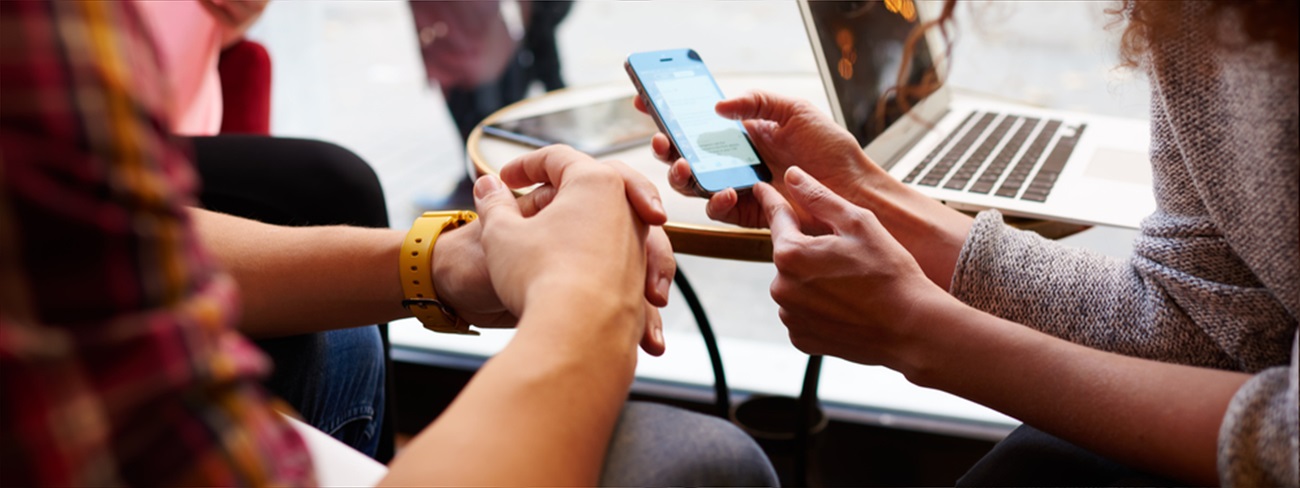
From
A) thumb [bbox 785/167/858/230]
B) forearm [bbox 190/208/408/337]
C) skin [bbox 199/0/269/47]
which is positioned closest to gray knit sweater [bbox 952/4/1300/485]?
thumb [bbox 785/167/858/230]

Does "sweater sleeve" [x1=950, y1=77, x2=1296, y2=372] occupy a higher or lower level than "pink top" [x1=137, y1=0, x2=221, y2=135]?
lower

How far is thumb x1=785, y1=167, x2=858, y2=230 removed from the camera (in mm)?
815

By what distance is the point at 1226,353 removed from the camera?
0.71 metres

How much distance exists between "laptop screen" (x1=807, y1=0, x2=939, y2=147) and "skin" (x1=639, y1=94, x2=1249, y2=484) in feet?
0.46

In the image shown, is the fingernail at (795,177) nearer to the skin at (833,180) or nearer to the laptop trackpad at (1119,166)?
the skin at (833,180)

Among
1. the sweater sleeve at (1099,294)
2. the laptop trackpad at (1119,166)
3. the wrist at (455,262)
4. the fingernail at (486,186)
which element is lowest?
the laptop trackpad at (1119,166)

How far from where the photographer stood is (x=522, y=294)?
0.66 m

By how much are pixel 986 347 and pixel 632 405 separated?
0.27m

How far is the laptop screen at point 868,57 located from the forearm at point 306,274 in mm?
524

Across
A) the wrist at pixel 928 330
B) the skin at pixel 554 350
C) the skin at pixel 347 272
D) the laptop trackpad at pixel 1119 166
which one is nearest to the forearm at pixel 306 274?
the skin at pixel 347 272

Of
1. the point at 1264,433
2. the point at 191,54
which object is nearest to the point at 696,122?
the point at 1264,433

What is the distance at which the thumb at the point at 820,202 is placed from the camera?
81 cm

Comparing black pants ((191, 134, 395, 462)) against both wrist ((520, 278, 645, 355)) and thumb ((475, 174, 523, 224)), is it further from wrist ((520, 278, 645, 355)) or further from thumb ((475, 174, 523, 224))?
wrist ((520, 278, 645, 355))

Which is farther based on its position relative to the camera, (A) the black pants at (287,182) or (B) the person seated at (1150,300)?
(A) the black pants at (287,182)
